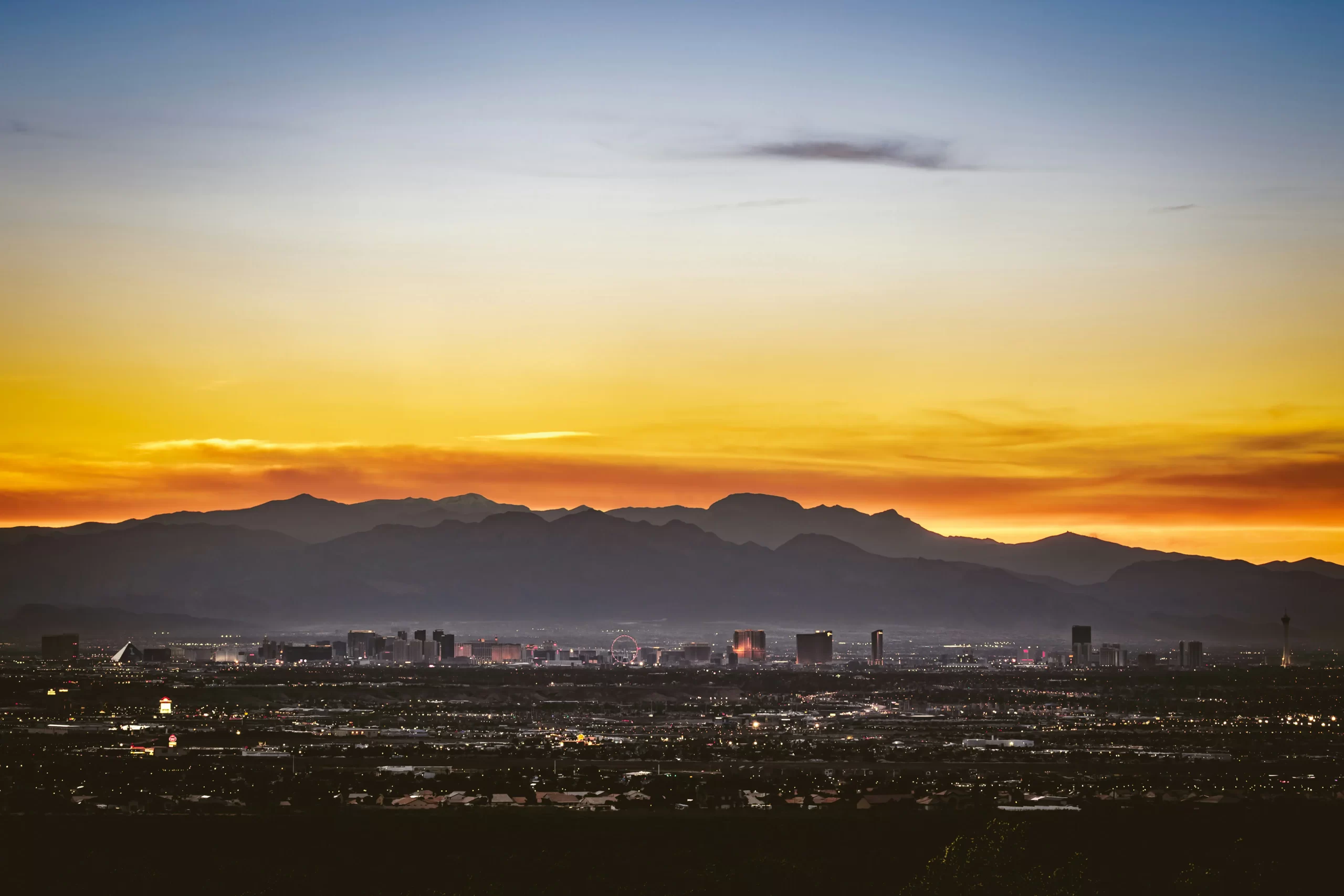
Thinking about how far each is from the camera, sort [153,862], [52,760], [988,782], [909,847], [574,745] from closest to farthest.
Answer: [153,862], [909,847], [988,782], [52,760], [574,745]

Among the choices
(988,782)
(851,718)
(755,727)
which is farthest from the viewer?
(851,718)

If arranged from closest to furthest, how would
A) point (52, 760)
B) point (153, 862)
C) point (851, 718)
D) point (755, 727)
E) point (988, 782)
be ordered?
point (153, 862) → point (988, 782) → point (52, 760) → point (755, 727) → point (851, 718)

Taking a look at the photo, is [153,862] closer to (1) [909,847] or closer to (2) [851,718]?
(1) [909,847]

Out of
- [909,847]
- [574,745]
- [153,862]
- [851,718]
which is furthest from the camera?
[851,718]

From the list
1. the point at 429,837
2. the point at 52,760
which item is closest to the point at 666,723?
the point at 52,760

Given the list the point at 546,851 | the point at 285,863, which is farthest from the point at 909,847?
the point at 285,863

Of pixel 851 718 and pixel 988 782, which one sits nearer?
pixel 988 782

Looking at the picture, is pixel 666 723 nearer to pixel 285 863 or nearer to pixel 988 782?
pixel 988 782

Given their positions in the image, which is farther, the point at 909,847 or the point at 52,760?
the point at 52,760
